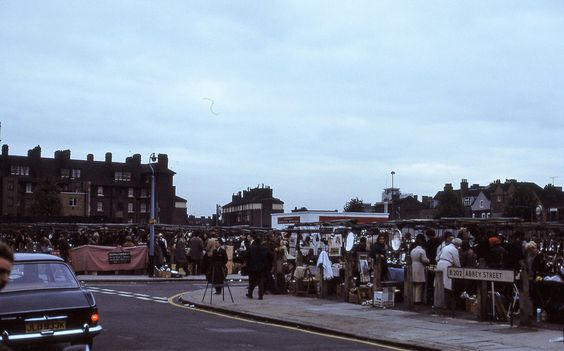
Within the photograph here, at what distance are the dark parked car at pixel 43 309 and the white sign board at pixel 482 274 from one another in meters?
9.26

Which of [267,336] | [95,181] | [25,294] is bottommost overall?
[267,336]

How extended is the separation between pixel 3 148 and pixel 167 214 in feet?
86.0

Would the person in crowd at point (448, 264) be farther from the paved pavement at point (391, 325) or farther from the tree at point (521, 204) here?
the tree at point (521, 204)

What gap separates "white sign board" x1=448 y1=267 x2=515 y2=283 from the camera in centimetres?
1725

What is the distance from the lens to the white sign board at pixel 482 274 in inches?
679

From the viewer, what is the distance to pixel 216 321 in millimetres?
18766

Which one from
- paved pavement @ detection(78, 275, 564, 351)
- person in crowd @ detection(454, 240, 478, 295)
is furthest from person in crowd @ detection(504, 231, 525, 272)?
paved pavement @ detection(78, 275, 564, 351)

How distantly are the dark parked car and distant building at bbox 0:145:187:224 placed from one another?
351ft

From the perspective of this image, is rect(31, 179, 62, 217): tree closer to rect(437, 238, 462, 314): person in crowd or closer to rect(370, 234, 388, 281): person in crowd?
rect(370, 234, 388, 281): person in crowd

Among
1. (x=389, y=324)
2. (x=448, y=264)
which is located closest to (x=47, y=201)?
(x=448, y=264)

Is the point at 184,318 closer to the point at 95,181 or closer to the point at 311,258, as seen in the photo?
the point at 311,258

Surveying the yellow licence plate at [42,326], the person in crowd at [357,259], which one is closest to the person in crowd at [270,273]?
the person in crowd at [357,259]

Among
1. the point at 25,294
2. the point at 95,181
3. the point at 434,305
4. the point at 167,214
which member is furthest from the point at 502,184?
the point at 25,294

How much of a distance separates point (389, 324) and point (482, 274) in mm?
2327
